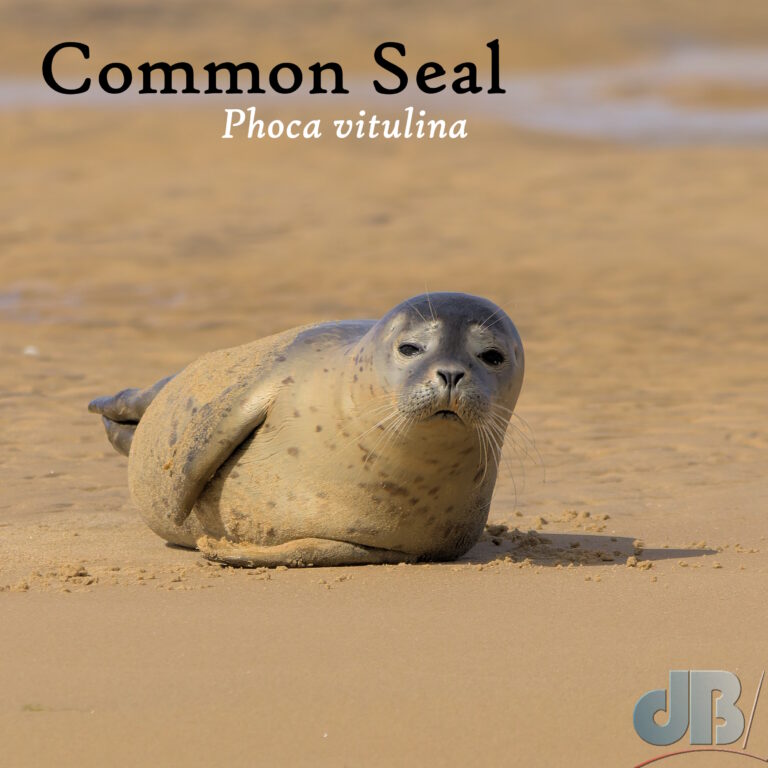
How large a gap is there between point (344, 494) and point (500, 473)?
2.61 m

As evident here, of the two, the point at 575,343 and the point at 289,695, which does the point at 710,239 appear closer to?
the point at 575,343

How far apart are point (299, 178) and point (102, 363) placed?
785 centimetres

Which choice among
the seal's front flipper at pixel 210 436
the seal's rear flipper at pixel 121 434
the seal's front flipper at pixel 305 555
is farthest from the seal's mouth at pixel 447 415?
the seal's rear flipper at pixel 121 434

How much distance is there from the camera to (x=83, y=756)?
10.3ft

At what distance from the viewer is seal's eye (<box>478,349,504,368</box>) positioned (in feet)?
14.6

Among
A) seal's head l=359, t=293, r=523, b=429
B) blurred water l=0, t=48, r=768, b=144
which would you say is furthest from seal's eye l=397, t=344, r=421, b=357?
blurred water l=0, t=48, r=768, b=144

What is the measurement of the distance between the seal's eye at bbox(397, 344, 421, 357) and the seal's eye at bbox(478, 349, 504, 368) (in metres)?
0.19

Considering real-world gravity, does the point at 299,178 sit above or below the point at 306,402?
above

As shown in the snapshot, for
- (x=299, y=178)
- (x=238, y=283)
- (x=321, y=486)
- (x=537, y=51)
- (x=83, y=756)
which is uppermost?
(x=537, y=51)

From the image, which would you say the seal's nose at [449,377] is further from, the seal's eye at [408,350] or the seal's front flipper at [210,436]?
the seal's front flipper at [210,436]

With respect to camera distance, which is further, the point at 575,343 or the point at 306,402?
the point at 575,343

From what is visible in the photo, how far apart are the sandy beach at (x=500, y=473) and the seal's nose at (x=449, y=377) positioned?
46 cm

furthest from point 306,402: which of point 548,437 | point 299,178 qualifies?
point 299,178

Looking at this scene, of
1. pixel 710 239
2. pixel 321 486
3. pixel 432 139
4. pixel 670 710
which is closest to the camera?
pixel 670 710
